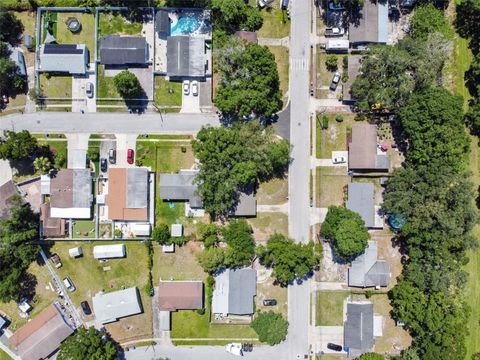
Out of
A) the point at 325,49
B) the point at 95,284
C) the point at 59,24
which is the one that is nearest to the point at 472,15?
the point at 325,49

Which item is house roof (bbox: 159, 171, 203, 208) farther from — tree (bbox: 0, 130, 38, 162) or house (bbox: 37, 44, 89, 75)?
house (bbox: 37, 44, 89, 75)

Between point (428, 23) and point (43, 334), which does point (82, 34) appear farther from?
point (428, 23)

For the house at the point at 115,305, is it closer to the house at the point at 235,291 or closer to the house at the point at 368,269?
the house at the point at 235,291

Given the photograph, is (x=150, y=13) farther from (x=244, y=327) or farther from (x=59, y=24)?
(x=244, y=327)

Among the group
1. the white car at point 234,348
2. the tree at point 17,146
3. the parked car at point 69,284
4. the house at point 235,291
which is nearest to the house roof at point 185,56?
the tree at point 17,146

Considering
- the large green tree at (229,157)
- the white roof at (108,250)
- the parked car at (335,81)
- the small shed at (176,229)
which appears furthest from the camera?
the parked car at (335,81)
